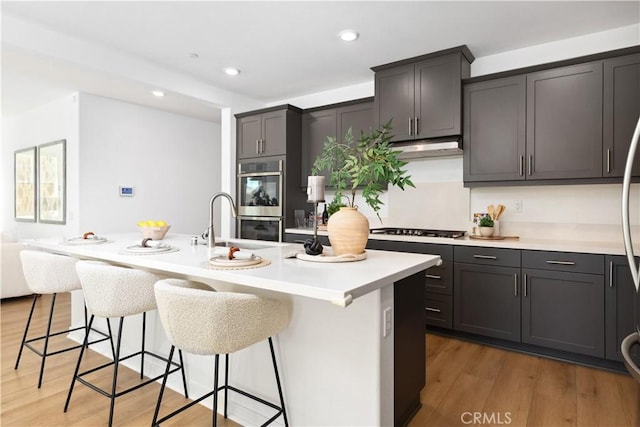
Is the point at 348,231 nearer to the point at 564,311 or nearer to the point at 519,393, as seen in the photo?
the point at 519,393

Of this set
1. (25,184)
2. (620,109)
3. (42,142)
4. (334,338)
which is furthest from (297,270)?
(25,184)

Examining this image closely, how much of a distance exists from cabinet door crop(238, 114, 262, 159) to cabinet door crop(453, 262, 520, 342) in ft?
9.18

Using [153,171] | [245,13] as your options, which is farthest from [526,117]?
[153,171]

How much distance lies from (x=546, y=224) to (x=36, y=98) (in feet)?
20.3

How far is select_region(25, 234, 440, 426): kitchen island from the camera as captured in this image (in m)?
1.48

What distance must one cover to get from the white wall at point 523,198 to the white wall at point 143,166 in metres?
3.00

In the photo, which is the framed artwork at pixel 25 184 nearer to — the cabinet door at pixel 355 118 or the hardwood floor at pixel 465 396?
the hardwood floor at pixel 465 396

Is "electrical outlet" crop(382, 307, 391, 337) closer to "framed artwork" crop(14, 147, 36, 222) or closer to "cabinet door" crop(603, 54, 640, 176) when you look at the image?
"cabinet door" crop(603, 54, 640, 176)

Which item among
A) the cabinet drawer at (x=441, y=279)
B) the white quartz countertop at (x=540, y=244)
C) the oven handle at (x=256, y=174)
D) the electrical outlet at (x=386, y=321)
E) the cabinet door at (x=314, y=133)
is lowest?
the cabinet drawer at (x=441, y=279)

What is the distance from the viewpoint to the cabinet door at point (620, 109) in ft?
8.84

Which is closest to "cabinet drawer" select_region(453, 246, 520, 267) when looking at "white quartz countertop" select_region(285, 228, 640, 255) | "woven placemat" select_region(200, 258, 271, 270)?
"white quartz countertop" select_region(285, 228, 640, 255)

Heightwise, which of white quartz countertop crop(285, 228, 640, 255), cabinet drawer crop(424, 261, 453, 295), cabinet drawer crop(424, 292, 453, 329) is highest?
white quartz countertop crop(285, 228, 640, 255)

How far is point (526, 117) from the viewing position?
3098 millimetres

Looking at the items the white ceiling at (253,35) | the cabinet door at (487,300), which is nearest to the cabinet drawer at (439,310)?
the cabinet door at (487,300)
